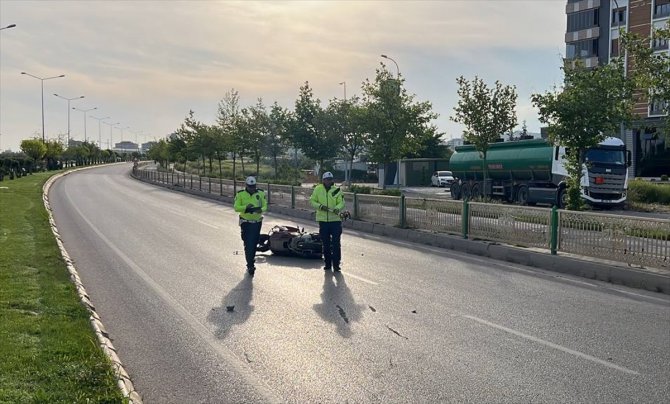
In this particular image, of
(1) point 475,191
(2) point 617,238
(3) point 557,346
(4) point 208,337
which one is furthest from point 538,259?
(1) point 475,191

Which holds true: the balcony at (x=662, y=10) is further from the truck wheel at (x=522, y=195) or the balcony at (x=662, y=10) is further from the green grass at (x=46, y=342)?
the green grass at (x=46, y=342)

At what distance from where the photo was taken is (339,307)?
880 centimetres

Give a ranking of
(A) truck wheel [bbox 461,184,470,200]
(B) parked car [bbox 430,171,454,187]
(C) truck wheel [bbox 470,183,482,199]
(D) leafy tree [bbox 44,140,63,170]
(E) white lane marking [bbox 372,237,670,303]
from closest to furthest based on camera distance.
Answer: (E) white lane marking [bbox 372,237,670,303] → (C) truck wheel [bbox 470,183,482,199] → (A) truck wheel [bbox 461,184,470,200] → (B) parked car [bbox 430,171,454,187] → (D) leafy tree [bbox 44,140,63,170]

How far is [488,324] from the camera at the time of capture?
7.80m

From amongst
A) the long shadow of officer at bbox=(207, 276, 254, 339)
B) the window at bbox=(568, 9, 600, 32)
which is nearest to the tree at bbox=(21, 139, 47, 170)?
the window at bbox=(568, 9, 600, 32)

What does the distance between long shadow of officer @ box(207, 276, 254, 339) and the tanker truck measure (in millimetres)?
20604

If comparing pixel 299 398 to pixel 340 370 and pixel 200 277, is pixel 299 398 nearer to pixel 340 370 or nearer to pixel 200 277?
pixel 340 370

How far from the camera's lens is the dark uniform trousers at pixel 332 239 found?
11727 mm

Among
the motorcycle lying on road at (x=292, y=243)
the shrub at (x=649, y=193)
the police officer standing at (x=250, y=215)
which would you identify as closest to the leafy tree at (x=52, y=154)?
the shrub at (x=649, y=193)

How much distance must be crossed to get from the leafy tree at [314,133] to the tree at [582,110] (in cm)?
2624

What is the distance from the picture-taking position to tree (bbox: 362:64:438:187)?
117 feet

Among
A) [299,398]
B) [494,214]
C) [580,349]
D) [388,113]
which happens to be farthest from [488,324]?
[388,113]

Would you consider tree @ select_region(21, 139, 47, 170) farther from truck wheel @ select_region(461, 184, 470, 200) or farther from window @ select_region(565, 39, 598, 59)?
window @ select_region(565, 39, 598, 59)

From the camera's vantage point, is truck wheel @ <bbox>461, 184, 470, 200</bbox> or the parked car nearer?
truck wheel @ <bbox>461, 184, 470, 200</bbox>
